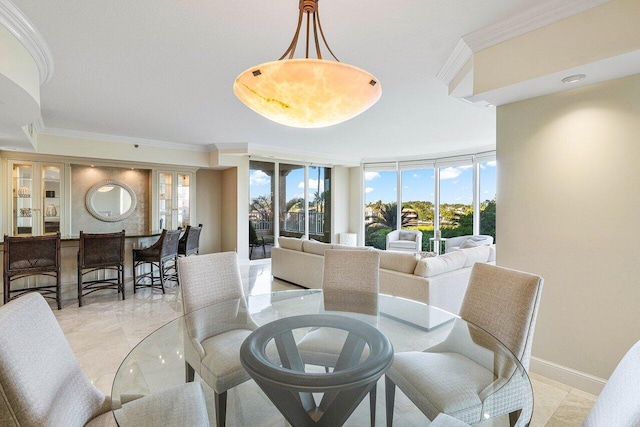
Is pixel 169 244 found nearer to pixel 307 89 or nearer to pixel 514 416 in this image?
pixel 307 89

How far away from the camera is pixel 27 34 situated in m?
2.23

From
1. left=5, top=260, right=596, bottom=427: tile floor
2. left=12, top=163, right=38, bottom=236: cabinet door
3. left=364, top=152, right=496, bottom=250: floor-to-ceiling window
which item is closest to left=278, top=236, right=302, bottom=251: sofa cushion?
left=5, top=260, right=596, bottom=427: tile floor

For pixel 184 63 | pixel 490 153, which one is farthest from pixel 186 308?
pixel 490 153

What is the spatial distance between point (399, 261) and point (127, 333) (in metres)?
2.93

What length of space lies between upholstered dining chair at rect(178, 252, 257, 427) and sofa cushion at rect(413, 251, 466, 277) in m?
1.87

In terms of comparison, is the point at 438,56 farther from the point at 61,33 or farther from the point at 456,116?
the point at 61,33

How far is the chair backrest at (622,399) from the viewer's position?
78cm

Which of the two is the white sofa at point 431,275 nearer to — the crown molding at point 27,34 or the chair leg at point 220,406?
the chair leg at point 220,406

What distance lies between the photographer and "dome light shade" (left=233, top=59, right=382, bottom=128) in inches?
53.8

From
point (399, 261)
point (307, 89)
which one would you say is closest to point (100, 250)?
point (399, 261)

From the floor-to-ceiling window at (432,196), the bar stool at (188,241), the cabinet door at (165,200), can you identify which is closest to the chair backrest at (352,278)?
the bar stool at (188,241)

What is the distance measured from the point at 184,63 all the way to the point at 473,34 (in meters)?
2.36

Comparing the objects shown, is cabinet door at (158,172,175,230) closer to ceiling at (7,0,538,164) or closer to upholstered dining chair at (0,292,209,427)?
ceiling at (7,0,538,164)

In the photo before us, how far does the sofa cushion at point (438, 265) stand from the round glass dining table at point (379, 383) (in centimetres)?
81
